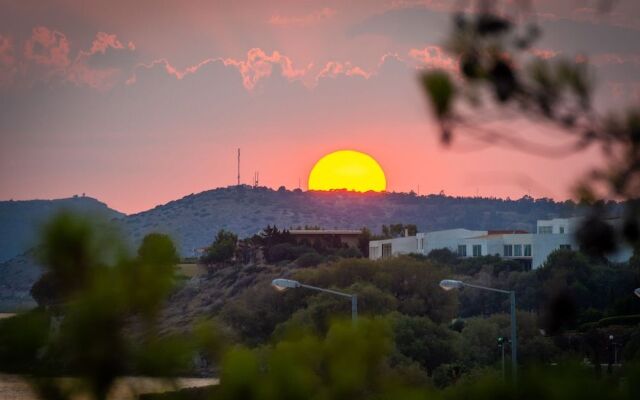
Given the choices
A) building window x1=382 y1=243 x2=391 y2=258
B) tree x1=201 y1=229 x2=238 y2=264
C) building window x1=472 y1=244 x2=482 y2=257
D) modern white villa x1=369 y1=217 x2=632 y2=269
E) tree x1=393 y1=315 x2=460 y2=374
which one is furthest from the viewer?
A: tree x1=201 y1=229 x2=238 y2=264

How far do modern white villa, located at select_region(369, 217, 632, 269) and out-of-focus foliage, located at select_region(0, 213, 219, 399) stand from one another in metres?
72.8

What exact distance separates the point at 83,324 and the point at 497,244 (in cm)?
8254

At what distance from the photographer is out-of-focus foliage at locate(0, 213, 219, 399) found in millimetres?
7867

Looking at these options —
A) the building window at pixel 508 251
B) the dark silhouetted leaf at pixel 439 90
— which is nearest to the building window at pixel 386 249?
the building window at pixel 508 251

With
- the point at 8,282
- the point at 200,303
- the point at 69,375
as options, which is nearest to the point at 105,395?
the point at 69,375

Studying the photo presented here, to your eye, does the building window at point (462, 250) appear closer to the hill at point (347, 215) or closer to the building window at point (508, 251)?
the building window at point (508, 251)

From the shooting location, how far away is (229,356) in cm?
934

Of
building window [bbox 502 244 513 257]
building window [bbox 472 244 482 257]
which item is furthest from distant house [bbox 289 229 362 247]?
building window [bbox 502 244 513 257]

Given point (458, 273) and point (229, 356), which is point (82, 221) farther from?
point (458, 273)

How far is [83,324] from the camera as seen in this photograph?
314 inches

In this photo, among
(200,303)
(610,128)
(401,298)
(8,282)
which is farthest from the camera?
(8,282)

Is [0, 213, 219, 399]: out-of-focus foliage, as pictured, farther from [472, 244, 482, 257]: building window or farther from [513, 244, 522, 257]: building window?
[472, 244, 482, 257]: building window

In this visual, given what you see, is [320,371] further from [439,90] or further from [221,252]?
[221,252]

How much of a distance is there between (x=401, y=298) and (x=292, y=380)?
A: 175ft
